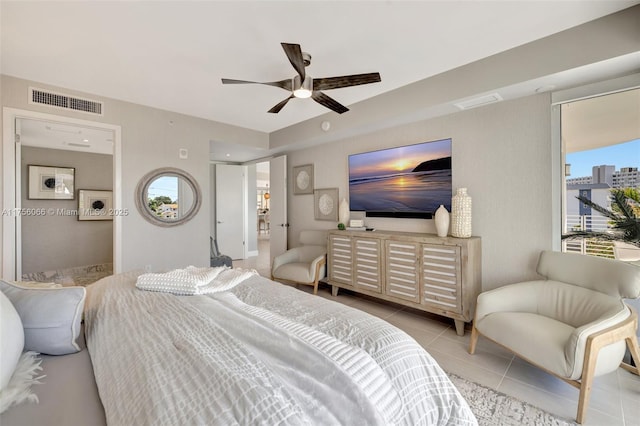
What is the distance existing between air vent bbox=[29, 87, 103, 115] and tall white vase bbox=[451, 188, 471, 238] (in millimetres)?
4311

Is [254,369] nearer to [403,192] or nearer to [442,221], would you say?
[442,221]

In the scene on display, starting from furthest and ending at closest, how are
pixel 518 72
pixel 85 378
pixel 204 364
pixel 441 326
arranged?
pixel 441 326
pixel 518 72
pixel 85 378
pixel 204 364

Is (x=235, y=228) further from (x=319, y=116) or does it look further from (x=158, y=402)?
(x=158, y=402)

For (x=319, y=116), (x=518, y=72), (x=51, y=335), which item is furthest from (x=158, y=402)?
(x=319, y=116)

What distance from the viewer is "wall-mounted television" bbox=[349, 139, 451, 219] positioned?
3.17 metres

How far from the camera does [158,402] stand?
741mm

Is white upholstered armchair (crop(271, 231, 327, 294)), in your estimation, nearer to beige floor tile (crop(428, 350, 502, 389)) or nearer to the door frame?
beige floor tile (crop(428, 350, 502, 389))

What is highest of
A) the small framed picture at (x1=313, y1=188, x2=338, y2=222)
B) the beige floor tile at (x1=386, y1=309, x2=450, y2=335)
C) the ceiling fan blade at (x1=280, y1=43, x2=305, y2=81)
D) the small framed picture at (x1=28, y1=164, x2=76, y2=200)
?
the ceiling fan blade at (x1=280, y1=43, x2=305, y2=81)

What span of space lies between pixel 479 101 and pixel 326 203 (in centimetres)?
250

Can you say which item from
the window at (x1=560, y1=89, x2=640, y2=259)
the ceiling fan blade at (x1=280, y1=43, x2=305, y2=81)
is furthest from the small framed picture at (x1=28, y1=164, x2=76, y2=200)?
the window at (x1=560, y1=89, x2=640, y2=259)

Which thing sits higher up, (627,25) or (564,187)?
(627,25)

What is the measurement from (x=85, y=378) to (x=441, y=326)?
2922 millimetres

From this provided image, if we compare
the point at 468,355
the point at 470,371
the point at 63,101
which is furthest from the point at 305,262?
the point at 63,101

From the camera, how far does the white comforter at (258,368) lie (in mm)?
735
